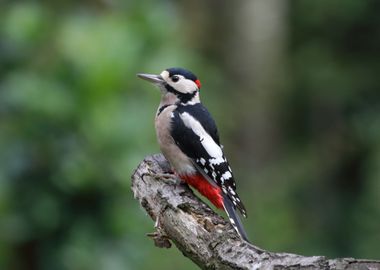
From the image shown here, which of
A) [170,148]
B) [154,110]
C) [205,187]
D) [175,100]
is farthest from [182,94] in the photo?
[154,110]

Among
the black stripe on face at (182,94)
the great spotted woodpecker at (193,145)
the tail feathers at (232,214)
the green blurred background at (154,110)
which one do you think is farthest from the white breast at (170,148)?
the green blurred background at (154,110)

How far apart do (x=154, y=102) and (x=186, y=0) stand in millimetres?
4980

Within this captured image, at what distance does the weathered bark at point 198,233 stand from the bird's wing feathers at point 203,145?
18cm

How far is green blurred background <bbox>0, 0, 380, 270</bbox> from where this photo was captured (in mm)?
5984

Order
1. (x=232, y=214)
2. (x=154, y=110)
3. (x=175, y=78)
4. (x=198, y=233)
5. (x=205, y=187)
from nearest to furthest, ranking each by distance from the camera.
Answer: (x=198, y=233) → (x=232, y=214) → (x=205, y=187) → (x=175, y=78) → (x=154, y=110)

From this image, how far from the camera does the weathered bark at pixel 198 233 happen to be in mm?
3070

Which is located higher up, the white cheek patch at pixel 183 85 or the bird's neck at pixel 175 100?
the white cheek patch at pixel 183 85

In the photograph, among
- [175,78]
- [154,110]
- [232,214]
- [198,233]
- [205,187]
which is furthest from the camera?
[154,110]

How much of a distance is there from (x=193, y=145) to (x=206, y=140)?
7 centimetres

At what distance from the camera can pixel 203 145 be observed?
14.8 feet

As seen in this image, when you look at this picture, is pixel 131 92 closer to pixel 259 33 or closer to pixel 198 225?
pixel 198 225

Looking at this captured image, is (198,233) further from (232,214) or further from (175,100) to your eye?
(175,100)

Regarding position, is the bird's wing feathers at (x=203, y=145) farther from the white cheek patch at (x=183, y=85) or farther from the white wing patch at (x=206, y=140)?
the white cheek patch at (x=183, y=85)

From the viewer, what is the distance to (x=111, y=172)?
5.98 m
